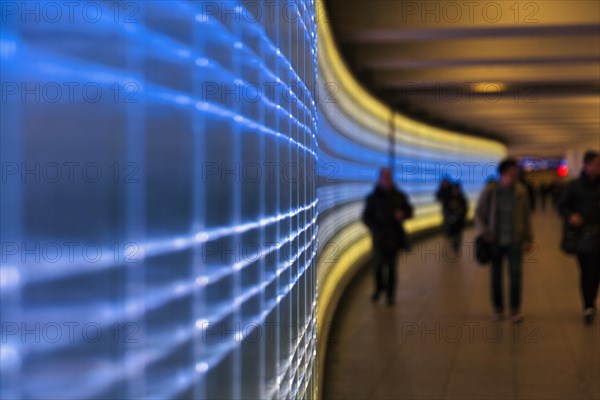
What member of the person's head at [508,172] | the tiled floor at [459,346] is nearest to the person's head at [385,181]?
the tiled floor at [459,346]

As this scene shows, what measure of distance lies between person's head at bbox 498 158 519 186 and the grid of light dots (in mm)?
6751

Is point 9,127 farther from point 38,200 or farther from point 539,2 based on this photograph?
point 539,2

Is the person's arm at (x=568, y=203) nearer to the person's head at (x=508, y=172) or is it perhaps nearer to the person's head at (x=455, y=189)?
the person's head at (x=508, y=172)

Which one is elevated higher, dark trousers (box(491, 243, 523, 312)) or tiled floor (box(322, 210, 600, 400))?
dark trousers (box(491, 243, 523, 312))

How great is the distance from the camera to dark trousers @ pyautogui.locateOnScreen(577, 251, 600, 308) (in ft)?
31.6

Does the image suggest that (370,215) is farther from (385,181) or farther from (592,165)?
(592,165)

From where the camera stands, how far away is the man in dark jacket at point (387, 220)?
1152 centimetres

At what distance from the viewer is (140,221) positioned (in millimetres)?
1784

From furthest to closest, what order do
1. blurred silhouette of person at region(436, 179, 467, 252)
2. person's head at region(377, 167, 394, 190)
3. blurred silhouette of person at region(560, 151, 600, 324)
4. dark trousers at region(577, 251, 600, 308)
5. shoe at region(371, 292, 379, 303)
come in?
blurred silhouette of person at region(436, 179, 467, 252)
shoe at region(371, 292, 379, 303)
person's head at region(377, 167, 394, 190)
dark trousers at region(577, 251, 600, 308)
blurred silhouette of person at region(560, 151, 600, 324)

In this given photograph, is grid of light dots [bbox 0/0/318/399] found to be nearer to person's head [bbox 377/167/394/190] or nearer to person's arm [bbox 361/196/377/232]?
person's head [bbox 377/167/394/190]

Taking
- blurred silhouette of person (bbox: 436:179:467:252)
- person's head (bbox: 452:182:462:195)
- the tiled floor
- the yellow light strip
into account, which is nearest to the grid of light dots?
the tiled floor

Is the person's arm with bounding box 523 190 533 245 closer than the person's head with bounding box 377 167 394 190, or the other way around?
the person's arm with bounding box 523 190 533 245

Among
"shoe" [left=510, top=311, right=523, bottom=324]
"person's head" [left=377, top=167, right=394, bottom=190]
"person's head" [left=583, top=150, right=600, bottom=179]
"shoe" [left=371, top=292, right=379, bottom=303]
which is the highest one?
"person's head" [left=583, top=150, right=600, bottom=179]

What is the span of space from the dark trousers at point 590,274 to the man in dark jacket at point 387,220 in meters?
2.42
